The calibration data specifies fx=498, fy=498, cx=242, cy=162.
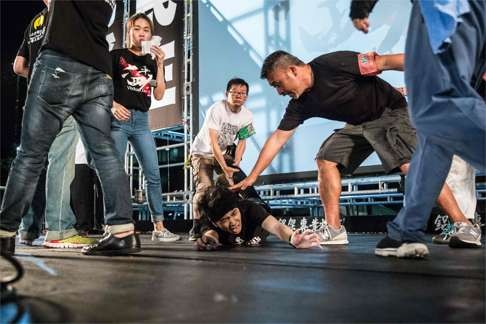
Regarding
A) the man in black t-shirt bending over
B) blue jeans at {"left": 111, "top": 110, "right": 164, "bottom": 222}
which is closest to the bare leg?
the man in black t-shirt bending over

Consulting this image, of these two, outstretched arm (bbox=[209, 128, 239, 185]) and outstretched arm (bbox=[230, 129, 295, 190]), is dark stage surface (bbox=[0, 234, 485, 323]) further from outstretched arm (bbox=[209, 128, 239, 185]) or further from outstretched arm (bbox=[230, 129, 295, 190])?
outstretched arm (bbox=[209, 128, 239, 185])

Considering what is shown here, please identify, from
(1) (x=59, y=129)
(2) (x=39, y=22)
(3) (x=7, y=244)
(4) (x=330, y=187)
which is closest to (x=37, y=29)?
(2) (x=39, y=22)

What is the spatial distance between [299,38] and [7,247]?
3.29 metres

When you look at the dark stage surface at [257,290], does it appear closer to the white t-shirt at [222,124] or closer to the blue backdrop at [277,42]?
the white t-shirt at [222,124]

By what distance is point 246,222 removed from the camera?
2.74 meters

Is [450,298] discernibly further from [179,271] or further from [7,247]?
[7,247]

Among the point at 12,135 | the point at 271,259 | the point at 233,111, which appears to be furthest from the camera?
the point at 12,135

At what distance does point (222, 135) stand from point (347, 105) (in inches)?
50.4

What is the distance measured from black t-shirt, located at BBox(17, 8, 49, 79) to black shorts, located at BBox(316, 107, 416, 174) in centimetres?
164

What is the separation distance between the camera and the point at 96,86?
6.55 ft

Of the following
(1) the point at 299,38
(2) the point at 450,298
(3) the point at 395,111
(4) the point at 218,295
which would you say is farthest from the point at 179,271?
(1) the point at 299,38

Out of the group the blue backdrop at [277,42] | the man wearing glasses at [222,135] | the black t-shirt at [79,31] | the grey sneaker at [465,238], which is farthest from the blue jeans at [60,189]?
the blue backdrop at [277,42]

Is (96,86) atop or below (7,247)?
atop

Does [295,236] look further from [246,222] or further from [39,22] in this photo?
[39,22]
